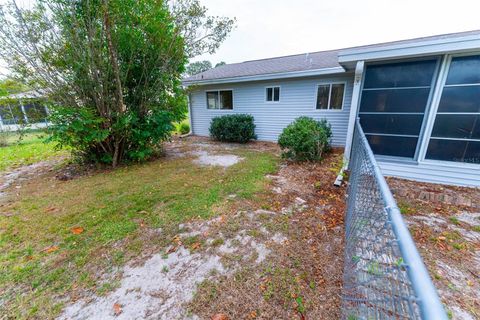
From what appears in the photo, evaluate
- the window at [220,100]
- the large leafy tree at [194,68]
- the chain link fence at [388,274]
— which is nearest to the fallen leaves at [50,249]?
the chain link fence at [388,274]

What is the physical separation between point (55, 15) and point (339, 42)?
15997 millimetres

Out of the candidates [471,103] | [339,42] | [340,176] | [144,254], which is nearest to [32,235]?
[144,254]

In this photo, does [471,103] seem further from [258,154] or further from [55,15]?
[55,15]

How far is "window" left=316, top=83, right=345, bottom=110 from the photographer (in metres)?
7.28

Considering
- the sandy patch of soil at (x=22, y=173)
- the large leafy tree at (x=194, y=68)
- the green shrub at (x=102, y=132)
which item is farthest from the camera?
the large leafy tree at (x=194, y=68)

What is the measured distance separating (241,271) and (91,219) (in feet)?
8.42

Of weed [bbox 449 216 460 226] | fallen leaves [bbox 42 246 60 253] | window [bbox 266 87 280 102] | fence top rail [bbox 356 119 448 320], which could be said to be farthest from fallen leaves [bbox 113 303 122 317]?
window [bbox 266 87 280 102]

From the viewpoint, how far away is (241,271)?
2.10 meters

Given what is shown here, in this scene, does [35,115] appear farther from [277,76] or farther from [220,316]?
[277,76]

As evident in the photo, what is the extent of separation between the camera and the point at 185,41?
604 centimetres

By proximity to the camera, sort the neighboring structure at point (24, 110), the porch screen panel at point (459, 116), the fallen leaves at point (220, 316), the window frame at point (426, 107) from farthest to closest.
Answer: the neighboring structure at point (24, 110) < the window frame at point (426, 107) < the porch screen panel at point (459, 116) < the fallen leaves at point (220, 316)

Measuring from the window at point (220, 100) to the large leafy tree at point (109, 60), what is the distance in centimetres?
346

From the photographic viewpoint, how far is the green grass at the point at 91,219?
6.60ft

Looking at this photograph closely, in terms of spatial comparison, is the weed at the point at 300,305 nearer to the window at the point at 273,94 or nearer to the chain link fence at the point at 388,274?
the chain link fence at the point at 388,274
